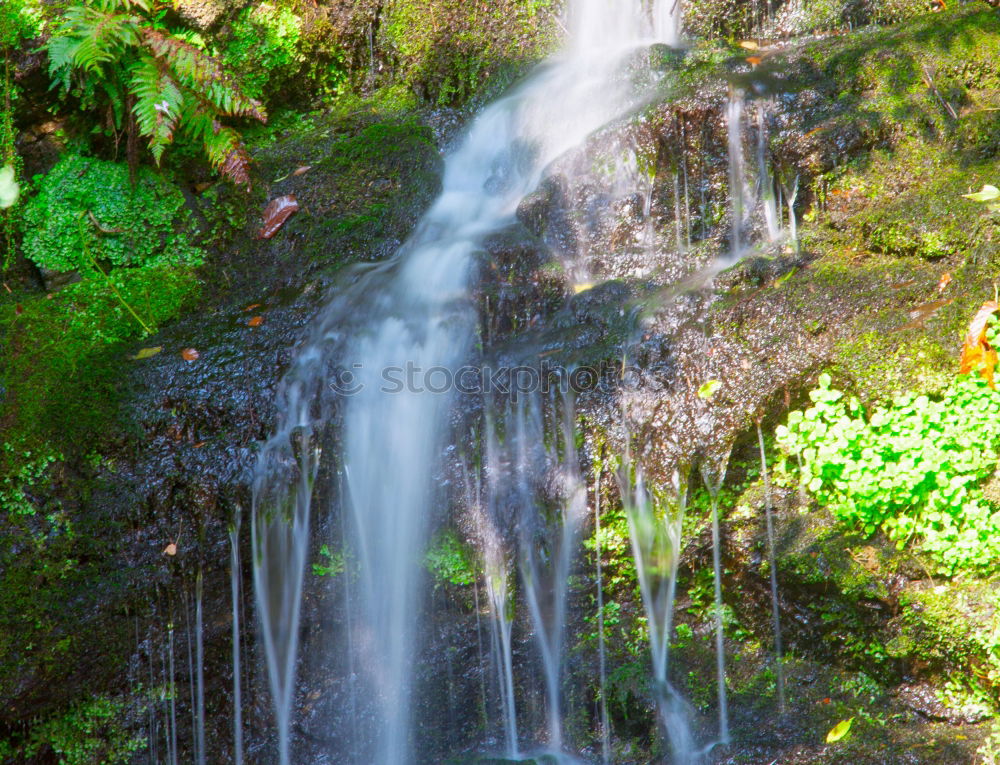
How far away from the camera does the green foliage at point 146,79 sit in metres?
6.05

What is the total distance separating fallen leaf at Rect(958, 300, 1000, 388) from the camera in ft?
12.8

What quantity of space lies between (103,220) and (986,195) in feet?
19.7

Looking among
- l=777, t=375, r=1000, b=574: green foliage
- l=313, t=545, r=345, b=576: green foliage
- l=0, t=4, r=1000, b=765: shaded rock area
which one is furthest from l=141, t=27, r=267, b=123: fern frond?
l=777, t=375, r=1000, b=574: green foliage

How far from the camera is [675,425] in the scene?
14.3 ft

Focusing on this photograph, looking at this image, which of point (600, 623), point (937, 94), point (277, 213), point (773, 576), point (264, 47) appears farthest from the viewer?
point (264, 47)

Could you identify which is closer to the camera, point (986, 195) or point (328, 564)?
point (986, 195)

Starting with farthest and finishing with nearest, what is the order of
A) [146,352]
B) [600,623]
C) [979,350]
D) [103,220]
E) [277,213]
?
1. [277,213]
2. [103,220]
3. [146,352]
4. [600,623]
5. [979,350]

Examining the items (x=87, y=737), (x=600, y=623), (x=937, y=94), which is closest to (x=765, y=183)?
(x=937, y=94)

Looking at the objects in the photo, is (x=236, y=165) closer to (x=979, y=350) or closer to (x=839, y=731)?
(x=979, y=350)

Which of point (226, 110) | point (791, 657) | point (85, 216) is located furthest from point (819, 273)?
point (85, 216)

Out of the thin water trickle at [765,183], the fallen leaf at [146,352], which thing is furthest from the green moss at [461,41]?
the fallen leaf at [146,352]

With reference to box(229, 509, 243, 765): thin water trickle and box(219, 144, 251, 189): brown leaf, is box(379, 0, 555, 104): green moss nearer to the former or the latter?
box(219, 144, 251, 189): brown leaf

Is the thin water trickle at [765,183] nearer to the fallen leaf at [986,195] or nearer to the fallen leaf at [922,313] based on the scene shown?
the fallen leaf at [986,195]

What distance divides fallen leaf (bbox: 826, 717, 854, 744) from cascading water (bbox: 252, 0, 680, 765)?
2181mm
